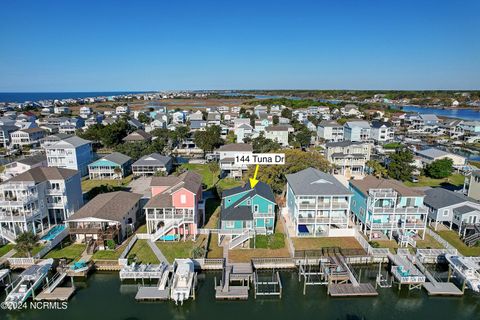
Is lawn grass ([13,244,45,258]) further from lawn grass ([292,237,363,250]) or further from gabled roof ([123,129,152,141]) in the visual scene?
gabled roof ([123,129,152,141])

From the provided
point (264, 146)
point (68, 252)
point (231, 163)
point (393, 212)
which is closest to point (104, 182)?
point (231, 163)

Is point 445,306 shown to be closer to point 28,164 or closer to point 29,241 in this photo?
point 29,241

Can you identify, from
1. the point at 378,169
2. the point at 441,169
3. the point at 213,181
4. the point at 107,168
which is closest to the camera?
the point at 378,169

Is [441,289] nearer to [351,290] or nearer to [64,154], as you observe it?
[351,290]

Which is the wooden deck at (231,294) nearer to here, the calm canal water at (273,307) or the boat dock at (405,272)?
the calm canal water at (273,307)

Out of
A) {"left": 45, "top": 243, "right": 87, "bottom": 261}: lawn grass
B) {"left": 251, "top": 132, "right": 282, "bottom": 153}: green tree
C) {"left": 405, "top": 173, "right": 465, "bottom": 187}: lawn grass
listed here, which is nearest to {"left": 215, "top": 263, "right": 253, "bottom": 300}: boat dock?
{"left": 45, "top": 243, "right": 87, "bottom": 261}: lawn grass
